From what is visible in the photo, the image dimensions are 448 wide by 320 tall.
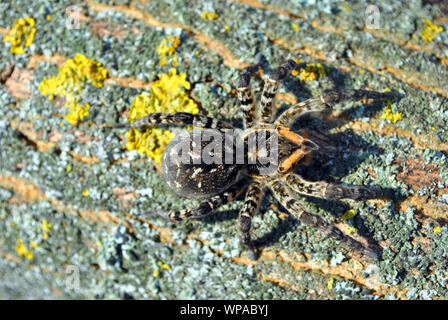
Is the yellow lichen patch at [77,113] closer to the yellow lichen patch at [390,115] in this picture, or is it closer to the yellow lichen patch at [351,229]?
the yellow lichen patch at [351,229]

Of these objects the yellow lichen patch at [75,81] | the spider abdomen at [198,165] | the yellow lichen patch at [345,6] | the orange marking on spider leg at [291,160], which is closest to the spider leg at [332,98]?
the orange marking on spider leg at [291,160]

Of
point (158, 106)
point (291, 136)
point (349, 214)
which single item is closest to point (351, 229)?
point (349, 214)

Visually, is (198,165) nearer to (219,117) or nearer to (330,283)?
(219,117)

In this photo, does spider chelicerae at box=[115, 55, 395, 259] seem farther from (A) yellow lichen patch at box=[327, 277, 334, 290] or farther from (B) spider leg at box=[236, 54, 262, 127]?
(A) yellow lichen patch at box=[327, 277, 334, 290]

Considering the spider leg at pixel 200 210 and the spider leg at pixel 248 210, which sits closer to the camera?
the spider leg at pixel 248 210

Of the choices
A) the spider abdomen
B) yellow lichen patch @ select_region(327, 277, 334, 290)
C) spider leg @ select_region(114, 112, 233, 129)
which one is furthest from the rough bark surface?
the spider abdomen
